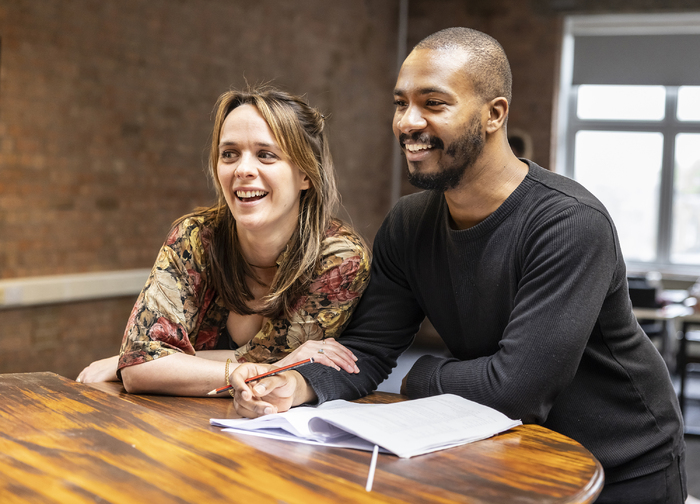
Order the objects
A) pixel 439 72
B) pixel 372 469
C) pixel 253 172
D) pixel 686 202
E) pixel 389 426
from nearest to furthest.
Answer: pixel 372 469 < pixel 389 426 < pixel 439 72 < pixel 253 172 < pixel 686 202

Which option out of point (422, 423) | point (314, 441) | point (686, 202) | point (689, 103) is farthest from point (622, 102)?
point (314, 441)

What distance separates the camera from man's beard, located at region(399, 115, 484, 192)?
146cm

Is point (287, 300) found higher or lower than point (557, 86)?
lower

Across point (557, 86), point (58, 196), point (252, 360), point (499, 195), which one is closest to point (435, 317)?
point (499, 195)

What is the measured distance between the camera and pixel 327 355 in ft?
5.04

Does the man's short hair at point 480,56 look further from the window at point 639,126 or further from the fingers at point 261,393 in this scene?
the window at point 639,126

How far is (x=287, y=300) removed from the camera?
1724 mm

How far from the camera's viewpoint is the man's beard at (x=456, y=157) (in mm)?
1456

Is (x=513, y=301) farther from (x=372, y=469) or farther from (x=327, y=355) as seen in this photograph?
(x=372, y=469)

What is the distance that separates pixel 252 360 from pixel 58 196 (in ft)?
9.34

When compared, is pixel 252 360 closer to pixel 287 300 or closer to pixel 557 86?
pixel 287 300

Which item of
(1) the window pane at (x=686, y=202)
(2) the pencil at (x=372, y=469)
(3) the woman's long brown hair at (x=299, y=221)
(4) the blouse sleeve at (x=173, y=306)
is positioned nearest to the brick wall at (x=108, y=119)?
(3) the woman's long brown hair at (x=299, y=221)

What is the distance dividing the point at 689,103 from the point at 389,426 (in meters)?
6.60

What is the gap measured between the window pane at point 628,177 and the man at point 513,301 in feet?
19.1
